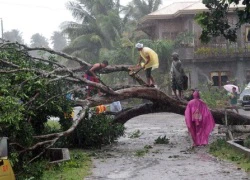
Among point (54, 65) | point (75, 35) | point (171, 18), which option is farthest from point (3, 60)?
point (75, 35)

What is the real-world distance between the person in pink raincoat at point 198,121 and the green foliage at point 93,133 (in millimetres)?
2361

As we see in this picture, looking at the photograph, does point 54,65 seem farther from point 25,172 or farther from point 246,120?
point 246,120

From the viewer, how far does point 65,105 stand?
495 inches

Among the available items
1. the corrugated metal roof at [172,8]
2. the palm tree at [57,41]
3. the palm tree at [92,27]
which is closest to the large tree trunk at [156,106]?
the corrugated metal roof at [172,8]

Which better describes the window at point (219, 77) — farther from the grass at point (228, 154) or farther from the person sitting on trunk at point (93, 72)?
the grass at point (228, 154)

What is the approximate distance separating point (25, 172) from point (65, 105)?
123 inches

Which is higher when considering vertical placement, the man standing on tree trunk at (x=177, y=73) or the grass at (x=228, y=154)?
the man standing on tree trunk at (x=177, y=73)

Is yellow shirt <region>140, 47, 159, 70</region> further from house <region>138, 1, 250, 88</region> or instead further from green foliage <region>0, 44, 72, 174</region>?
house <region>138, 1, 250, 88</region>

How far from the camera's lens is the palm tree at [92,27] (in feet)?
126

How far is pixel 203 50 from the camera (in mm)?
33250

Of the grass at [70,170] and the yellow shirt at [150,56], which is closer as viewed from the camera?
the grass at [70,170]

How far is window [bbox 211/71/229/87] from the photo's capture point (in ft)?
115

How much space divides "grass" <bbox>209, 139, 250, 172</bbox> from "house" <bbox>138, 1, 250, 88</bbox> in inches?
792

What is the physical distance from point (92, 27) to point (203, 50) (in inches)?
414
